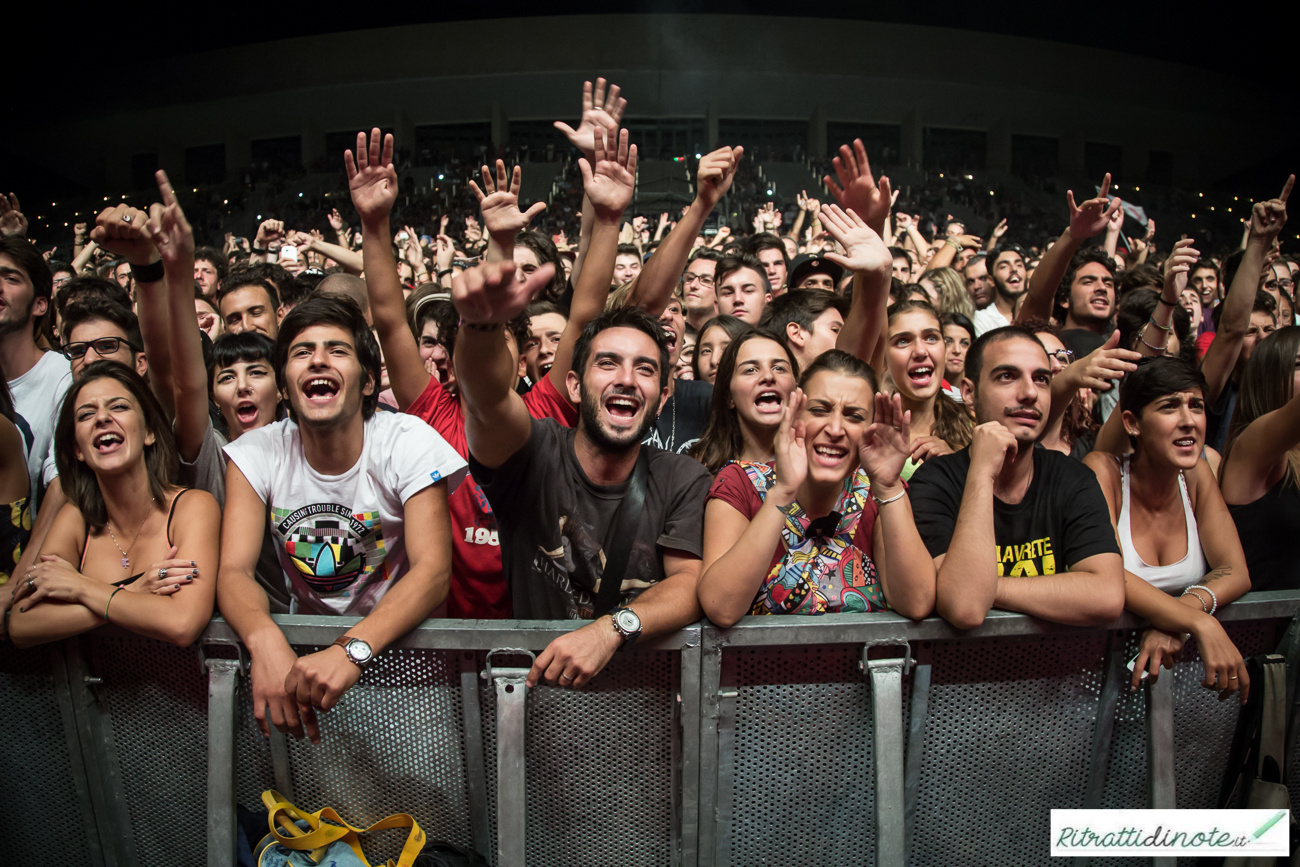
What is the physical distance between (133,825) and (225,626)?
2.19 feet

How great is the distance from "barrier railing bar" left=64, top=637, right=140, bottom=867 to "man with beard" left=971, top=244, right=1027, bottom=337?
17.8ft

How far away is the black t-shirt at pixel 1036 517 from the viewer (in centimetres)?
236

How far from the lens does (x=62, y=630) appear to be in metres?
2.11

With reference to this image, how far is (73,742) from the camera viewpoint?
2205mm

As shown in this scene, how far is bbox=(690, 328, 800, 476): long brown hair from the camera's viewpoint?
9.92 feet

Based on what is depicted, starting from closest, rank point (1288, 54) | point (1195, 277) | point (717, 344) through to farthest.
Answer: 1. point (717, 344)
2. point (1195, 277)
3. point (1288, 54)

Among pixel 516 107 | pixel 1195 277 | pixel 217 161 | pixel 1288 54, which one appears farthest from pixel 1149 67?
pixel 217 161

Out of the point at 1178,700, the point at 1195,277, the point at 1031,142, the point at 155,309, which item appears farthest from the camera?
the point at 1031,142

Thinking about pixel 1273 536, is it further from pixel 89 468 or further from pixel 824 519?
pixel 89 468

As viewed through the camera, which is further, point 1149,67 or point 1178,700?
point 1149,67

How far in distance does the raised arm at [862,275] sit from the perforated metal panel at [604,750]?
62.4 inches

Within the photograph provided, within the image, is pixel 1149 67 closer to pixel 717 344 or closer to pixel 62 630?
pixel 717 344

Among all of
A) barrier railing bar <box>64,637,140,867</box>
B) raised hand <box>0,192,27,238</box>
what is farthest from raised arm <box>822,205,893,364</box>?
raised hand <box>0,192,27,238</box>

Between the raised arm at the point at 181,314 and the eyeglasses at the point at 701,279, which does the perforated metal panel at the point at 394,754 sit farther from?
the eyeglasses at the point at 701,279
